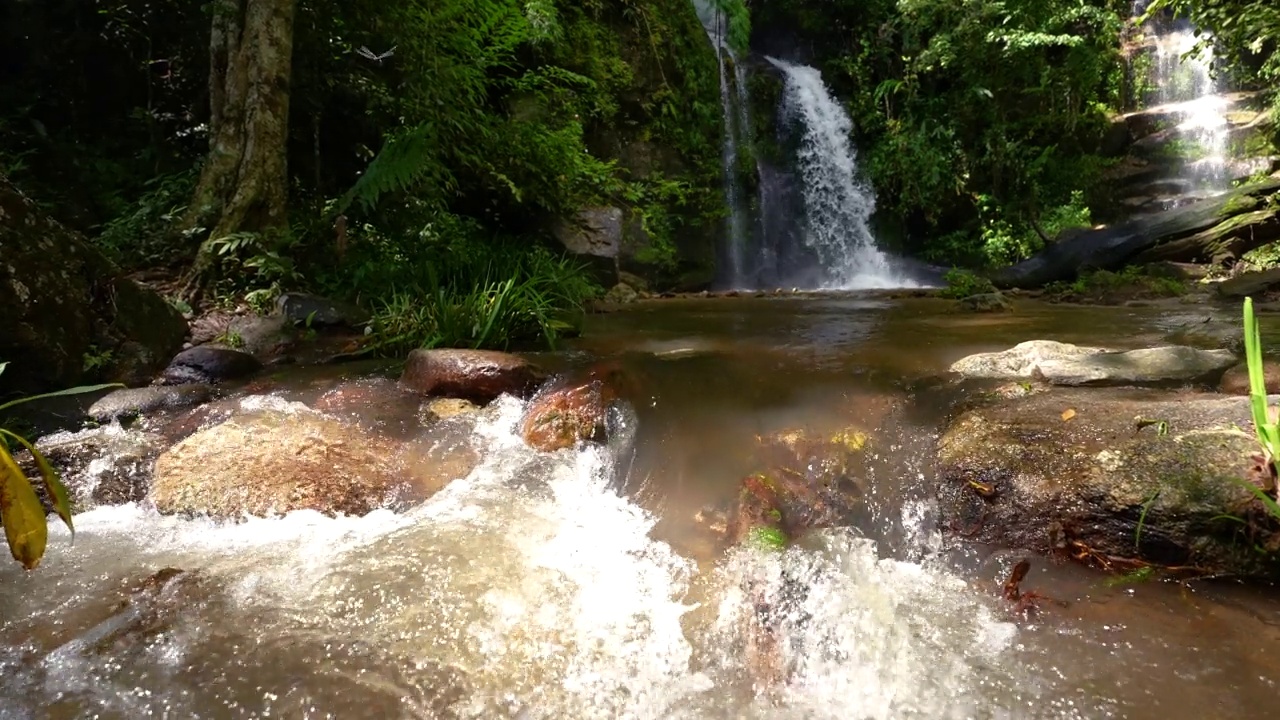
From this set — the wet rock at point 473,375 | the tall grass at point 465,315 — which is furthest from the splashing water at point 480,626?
the tall grass at point 465,315

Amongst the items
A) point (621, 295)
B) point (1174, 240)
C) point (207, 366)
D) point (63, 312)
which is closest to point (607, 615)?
point (207, 366)

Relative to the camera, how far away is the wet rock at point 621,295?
8242mm

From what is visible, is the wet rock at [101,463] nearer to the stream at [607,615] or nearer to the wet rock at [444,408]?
the stream at [607,615]

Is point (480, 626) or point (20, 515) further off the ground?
point (20, 515)

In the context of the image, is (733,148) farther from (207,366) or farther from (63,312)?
(63,312)

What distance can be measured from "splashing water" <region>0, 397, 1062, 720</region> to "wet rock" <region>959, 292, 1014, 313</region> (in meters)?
4.77

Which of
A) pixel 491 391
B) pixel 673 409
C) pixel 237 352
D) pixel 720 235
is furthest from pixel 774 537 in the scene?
pixel 720 235

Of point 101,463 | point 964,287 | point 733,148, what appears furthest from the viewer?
point 733,148

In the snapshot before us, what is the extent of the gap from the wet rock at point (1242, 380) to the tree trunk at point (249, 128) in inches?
246

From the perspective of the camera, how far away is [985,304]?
663 centimetres

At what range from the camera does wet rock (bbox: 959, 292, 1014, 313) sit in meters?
6.58

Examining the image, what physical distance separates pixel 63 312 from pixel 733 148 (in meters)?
9.95

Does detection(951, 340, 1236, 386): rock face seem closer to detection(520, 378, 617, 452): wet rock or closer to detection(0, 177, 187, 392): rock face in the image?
detection(520, 378, 617, 452): wet rock

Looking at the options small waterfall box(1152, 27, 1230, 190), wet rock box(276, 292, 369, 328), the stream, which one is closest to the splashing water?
the stream
